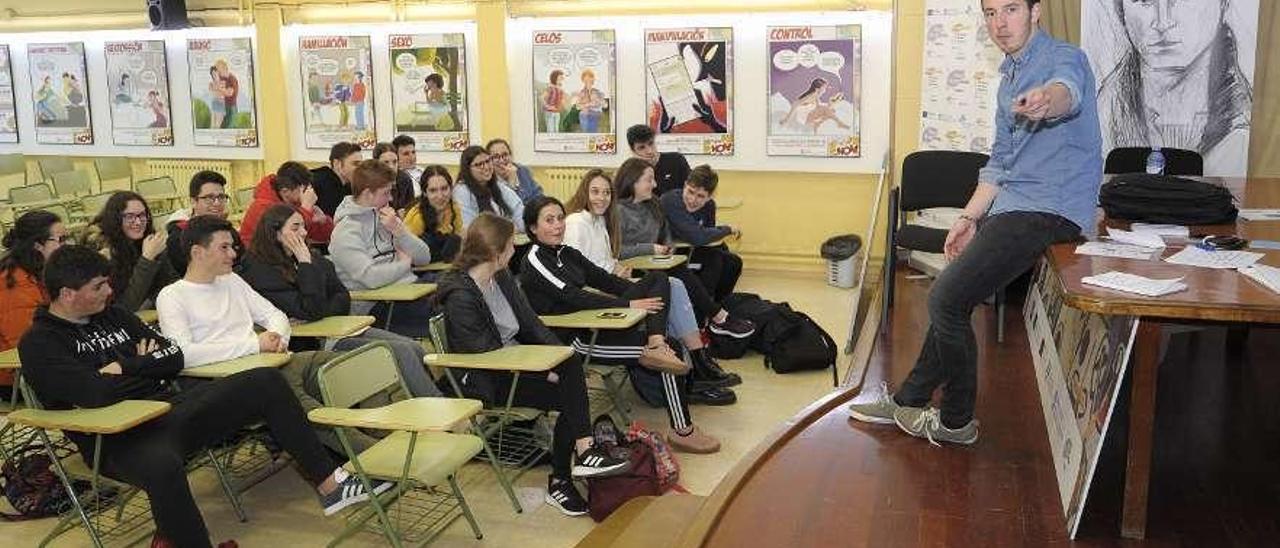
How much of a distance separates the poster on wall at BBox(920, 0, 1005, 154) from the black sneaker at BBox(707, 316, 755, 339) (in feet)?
7.72

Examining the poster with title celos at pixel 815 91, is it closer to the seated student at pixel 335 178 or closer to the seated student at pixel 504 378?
the seated student at pixel 335 178

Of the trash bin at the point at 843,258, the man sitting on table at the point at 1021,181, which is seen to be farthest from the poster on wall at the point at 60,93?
the man sitting on table at the point at 1021,181

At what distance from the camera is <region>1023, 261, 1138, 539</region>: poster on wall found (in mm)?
2445

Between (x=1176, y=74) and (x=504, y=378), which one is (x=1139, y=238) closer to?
(x=504, y=378)

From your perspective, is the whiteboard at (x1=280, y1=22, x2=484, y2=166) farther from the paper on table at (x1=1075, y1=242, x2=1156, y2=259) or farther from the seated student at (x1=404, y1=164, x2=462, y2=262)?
the paper on table at (x1=1075, y1=242, x2=1156, y2=259)

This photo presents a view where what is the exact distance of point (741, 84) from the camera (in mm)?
8211

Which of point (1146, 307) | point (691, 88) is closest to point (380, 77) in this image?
point (691, 88)

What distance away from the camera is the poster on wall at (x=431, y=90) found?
897 centimetres

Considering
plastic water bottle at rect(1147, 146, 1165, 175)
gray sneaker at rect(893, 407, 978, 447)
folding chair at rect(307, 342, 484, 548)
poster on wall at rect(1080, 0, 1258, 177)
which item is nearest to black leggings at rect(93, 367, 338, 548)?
folding chair at rect(307, 342, 484, 548)

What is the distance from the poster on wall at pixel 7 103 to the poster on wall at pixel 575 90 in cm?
599

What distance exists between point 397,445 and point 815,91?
529 cm

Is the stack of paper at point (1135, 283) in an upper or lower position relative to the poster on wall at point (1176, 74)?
lower

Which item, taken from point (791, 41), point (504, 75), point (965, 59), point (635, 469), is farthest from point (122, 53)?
point (635, 469)

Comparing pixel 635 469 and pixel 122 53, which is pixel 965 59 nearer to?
pixel 635 469
